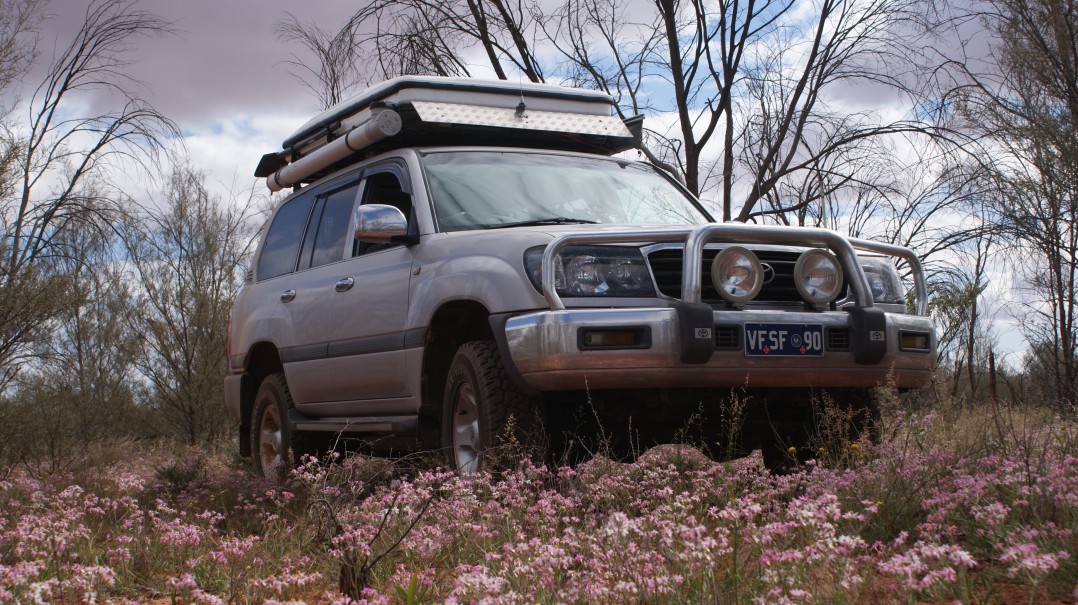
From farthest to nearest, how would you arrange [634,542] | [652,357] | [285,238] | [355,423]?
[285,238]
[355,423]
[652,357]
[634,542]

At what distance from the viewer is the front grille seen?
5.06 meters

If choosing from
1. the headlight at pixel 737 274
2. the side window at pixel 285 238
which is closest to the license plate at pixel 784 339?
the headlight at pixel 737 274

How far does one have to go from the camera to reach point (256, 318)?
779 cm

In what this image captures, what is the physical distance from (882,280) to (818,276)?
0.66 meters

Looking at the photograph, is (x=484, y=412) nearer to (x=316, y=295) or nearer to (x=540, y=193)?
(x=540, y=193)

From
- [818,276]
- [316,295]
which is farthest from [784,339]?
[316,295]

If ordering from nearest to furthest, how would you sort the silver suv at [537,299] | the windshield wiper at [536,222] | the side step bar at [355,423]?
1. the silver suv at [537,299]
2. the windshield wiper at [536,222]
3. the side step bar at [355,423]

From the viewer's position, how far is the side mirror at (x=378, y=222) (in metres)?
5.64

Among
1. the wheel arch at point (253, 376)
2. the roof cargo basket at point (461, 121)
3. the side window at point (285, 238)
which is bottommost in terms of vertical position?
the wheel arch at point (253, 376)

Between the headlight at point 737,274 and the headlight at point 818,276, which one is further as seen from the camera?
the headlight at point 818,276

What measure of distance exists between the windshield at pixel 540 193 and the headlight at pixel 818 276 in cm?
115

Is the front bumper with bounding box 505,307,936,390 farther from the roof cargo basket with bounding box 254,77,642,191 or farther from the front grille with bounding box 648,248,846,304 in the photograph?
the roof cargo basket with bounding box 254,77,642,191

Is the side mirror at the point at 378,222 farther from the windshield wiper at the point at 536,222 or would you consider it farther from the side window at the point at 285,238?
the side window at the point at 285,238

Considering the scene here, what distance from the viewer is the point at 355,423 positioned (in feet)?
20.9
